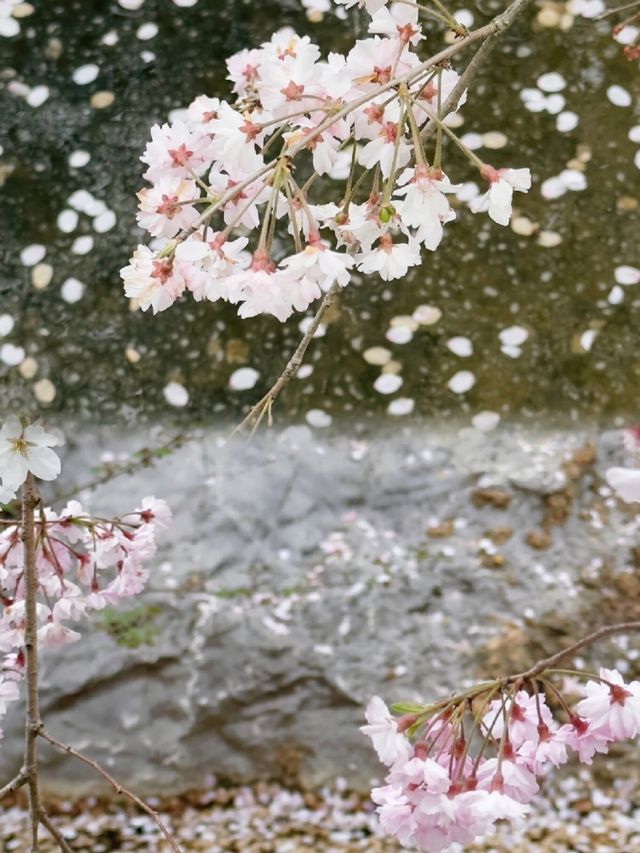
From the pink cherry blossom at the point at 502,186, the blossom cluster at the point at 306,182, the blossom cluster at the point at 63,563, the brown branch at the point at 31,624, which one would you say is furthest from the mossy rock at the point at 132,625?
the pink cherry blossom at the point at 502,186

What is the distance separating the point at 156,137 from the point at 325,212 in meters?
0.14

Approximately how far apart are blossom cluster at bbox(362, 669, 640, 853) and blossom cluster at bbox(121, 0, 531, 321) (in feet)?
0.88

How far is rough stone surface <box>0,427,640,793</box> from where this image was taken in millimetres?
1812

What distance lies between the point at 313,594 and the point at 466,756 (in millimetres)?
1296

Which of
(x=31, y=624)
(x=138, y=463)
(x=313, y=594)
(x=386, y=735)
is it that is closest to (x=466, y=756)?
(x=386, y=735)

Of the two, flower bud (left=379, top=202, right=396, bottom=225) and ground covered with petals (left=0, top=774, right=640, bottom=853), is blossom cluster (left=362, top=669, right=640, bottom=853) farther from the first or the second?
ground covered with petals (left=0, top=774, right=640, bottom=853)

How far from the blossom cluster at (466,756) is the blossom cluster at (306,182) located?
27 cm

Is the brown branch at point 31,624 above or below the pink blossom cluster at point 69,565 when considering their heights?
above

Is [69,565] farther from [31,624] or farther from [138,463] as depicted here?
[138,463]

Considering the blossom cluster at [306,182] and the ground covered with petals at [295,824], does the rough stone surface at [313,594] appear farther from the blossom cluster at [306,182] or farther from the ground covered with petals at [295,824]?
the blossom cluster at [306,182]

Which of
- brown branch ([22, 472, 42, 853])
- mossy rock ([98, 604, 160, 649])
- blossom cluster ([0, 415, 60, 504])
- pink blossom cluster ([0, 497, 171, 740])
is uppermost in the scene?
blossom cluster ([0, 415, 60, 504])

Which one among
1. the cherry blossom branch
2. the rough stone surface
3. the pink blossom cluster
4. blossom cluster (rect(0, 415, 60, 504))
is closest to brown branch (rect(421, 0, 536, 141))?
blossom cluster (rect(0, 415, 60, 504))

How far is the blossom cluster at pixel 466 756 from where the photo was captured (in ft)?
2.03

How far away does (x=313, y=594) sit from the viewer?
1.94m
